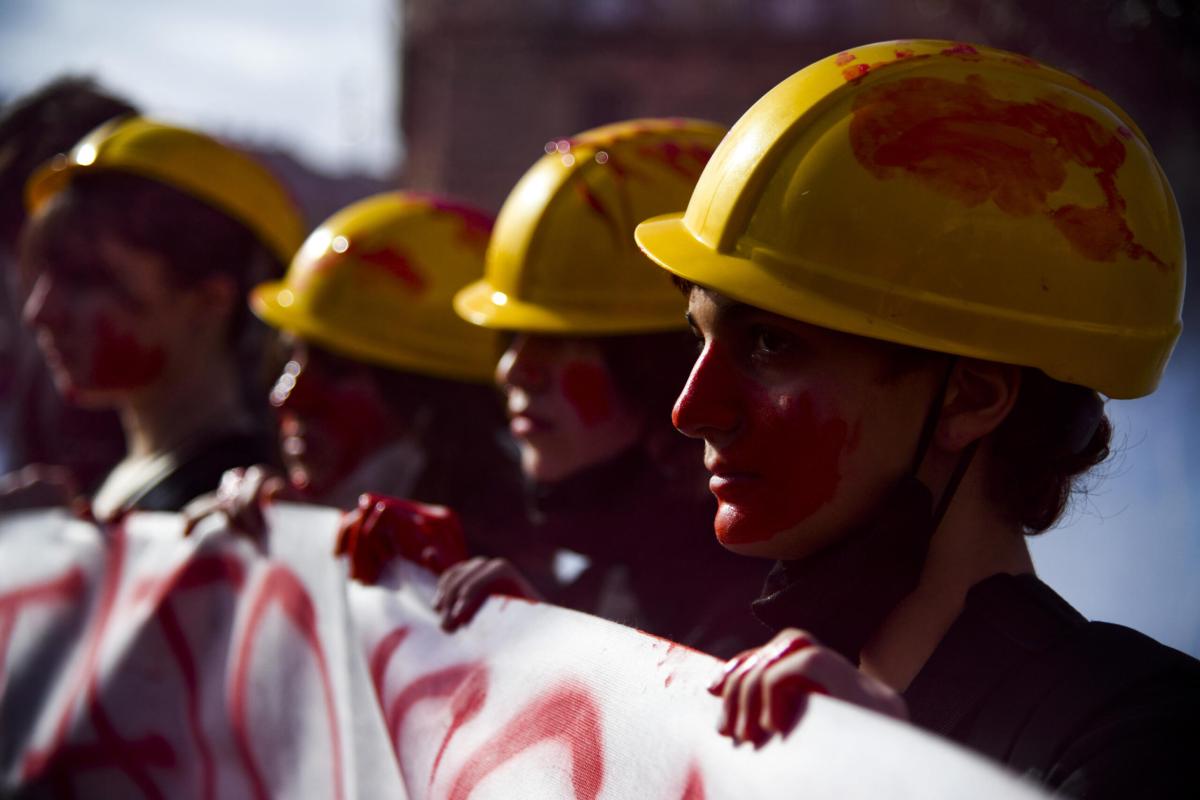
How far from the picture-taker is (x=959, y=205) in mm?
2008

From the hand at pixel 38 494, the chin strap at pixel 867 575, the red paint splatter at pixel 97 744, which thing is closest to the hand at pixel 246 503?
the red paint splatter at pixel 97 744

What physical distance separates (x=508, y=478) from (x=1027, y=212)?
2357mm

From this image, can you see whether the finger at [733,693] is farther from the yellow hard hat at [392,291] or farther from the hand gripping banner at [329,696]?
the yellow hard hat at [392,291]

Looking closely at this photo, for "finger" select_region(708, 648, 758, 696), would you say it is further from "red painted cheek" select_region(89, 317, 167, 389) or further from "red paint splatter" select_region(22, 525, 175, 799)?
"red painted cheek" select_region(89, 317, 167, 389)

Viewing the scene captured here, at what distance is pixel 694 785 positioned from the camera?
6.07ft

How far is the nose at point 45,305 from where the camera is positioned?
4.55 metres

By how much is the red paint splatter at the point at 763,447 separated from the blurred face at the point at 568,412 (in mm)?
1224

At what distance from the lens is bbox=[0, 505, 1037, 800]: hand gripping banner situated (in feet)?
5.85

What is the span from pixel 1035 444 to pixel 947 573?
0.24m

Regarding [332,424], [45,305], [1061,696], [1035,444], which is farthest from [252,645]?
[1061,696]

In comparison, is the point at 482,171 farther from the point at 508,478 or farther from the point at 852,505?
the point at 852,505

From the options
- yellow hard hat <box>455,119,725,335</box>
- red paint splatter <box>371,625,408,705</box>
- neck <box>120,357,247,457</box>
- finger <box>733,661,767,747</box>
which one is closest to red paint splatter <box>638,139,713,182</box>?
yellow hard hat <box>455,119,725,335</box>

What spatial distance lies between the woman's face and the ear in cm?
4

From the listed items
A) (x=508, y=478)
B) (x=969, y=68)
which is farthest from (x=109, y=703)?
(x=969, y=68)
